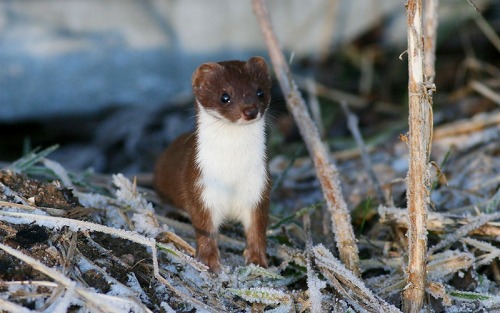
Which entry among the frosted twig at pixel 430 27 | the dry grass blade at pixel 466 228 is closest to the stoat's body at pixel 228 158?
the dry grass blade at pixel 466 228

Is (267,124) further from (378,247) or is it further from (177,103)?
(177,103)

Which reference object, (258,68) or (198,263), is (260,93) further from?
(198,263)

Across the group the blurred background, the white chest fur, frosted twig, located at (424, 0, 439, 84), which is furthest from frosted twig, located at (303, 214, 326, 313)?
the blurred background

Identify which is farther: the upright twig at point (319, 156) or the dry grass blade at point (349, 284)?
the upright twig at point (319, 156)

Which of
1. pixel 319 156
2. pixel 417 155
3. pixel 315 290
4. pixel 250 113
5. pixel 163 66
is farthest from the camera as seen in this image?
pixel 163 66

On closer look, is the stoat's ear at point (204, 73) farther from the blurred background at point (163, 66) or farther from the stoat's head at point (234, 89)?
the blurred background at point (163, 66)

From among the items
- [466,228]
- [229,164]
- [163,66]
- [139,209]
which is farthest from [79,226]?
[163,66]

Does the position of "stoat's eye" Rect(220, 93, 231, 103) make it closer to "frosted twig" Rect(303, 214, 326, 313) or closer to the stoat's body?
the stoat's body
